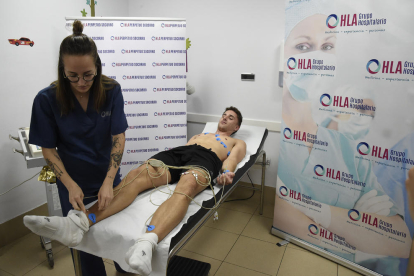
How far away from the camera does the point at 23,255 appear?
221 cm

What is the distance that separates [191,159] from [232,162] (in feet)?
1.06

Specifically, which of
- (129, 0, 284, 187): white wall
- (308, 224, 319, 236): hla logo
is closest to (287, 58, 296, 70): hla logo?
(129, 0, 284, 187): white wall

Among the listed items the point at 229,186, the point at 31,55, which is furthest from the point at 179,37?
the point at 229,186

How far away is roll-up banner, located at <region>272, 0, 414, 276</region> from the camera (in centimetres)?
169

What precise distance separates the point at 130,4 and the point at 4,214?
2.70m

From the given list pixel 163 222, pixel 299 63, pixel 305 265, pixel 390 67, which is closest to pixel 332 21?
pixel 299 63

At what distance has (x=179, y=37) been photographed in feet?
8.79

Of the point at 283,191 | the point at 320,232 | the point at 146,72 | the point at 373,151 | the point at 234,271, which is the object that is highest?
the point at 146,72

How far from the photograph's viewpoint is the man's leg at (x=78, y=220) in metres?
1.17

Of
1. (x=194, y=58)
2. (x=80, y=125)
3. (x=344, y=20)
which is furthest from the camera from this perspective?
(x=194, y=58)

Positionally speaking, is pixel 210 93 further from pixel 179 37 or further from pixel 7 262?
pixel 7 262

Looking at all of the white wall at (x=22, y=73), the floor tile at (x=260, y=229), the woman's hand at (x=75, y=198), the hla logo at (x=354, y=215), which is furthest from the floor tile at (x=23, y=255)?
the hla logo at (x=354, y=215)

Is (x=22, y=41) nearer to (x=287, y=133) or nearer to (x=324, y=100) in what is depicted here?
(x=287, y=133)

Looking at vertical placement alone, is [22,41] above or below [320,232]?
above
